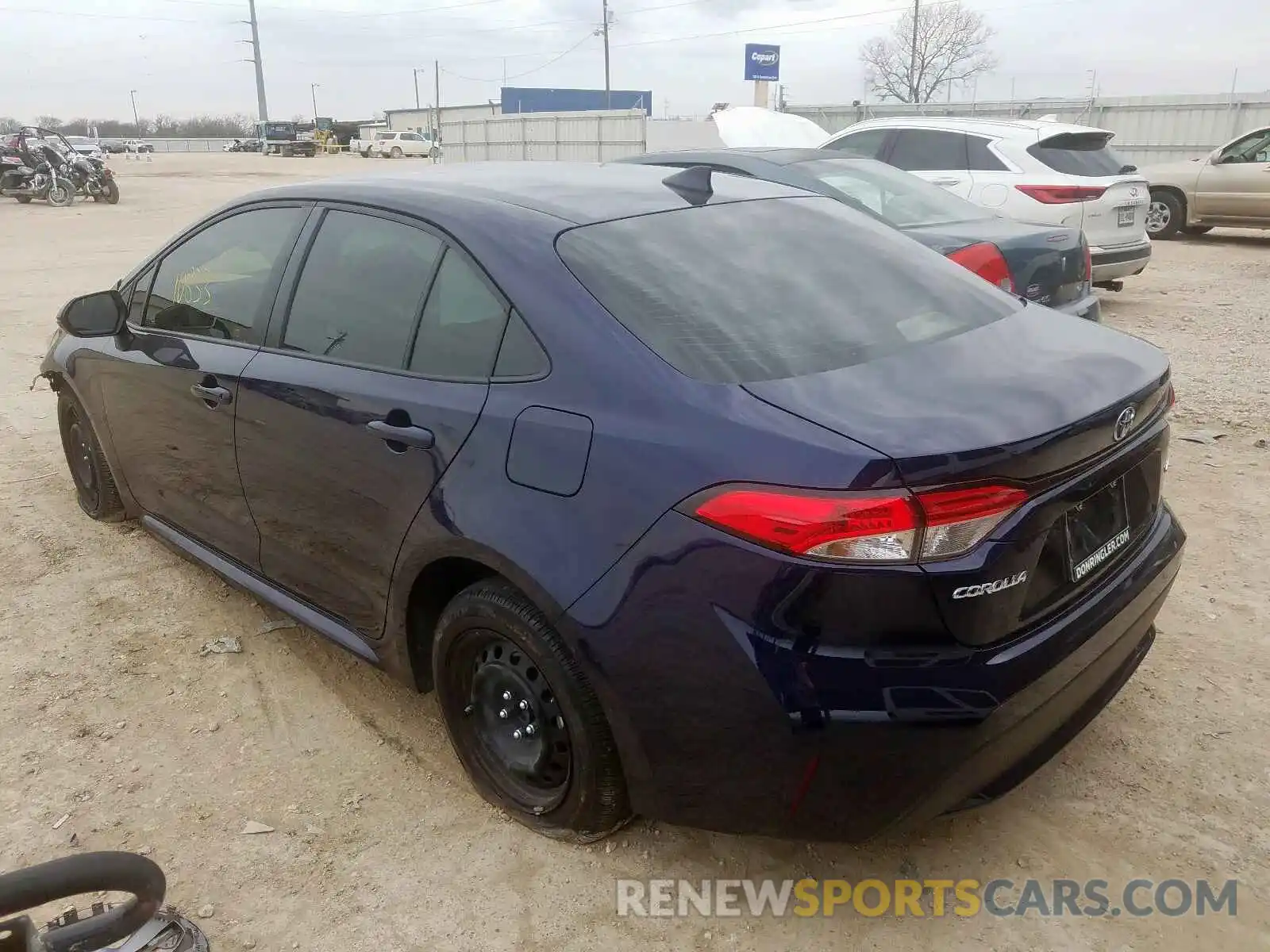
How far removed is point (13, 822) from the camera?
2678 millimetres

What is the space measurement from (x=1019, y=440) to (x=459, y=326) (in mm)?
1396

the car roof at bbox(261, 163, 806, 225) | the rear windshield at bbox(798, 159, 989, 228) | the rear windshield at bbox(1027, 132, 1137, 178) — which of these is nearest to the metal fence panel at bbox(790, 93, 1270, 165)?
the rear windshield at bbox(1027, 132, 1137, 178)

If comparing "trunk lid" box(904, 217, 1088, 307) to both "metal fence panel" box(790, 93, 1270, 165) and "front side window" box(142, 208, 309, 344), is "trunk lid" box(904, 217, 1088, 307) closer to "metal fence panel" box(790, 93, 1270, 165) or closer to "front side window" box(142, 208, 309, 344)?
"front side window" box(142, 208, 309, 344)

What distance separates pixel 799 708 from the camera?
192 cm

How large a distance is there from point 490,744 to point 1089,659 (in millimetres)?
1509

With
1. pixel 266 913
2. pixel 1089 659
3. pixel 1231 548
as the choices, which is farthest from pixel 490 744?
pixel 1231 548

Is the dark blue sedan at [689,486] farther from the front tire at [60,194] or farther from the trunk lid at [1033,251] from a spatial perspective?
the front tire at [60,194]

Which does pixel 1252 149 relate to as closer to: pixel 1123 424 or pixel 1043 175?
pixel 1043 175

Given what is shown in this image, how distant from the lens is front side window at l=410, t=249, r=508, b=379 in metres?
2.46

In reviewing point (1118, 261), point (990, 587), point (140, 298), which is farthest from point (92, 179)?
point (990, 587)

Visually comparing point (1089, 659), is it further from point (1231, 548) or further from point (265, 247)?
point (265, 247)

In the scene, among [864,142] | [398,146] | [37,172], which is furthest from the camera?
[398,146]
